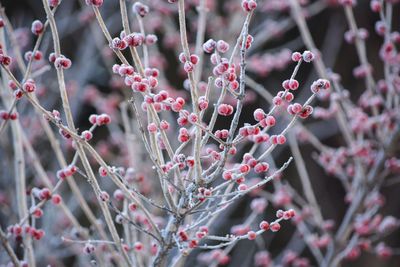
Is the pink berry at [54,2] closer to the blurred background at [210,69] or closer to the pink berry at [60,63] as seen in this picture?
the pink berry at [60,63]

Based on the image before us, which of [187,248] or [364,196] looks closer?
[187,248]

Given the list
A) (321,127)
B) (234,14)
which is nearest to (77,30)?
(234,14)

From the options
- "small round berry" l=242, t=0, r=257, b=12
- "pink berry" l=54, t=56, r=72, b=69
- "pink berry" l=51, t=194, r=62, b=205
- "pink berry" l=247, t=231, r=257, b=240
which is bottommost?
"pink berry" l=247, t=231, r=257, b=240

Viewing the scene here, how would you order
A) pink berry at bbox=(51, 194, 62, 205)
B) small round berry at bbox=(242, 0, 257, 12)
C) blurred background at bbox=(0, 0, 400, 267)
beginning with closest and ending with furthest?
small round berry at bbox=(242, 0, 257, 12) → pink berry at bbox=(51, 194, 62, 205) → blurred background at bbox=(0, 0, 400, 267)

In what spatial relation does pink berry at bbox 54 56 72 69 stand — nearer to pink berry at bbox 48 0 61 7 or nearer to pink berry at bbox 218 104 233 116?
pink berry at bbox 48 0 61 7

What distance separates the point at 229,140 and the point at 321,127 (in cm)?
225

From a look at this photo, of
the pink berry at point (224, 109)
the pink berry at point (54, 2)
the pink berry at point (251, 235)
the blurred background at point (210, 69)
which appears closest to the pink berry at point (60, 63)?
the pink berry at point (54, 2)

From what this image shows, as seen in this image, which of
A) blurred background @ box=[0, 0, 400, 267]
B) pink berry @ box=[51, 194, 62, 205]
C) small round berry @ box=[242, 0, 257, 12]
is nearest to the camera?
small round berry @ box=[242, 0, 257, 12]

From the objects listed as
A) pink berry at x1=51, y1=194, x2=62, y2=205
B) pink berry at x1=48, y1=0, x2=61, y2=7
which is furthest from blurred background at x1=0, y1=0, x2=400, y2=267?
pink berry at x1=48, y1=0, x2=61, y2=7

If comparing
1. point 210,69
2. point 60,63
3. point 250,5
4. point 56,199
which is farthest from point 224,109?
point 210,69

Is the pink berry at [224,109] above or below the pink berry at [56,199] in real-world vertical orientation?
above

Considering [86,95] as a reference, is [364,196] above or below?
below

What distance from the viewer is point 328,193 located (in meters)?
2.96

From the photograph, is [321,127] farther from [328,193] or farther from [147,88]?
[147,88]
